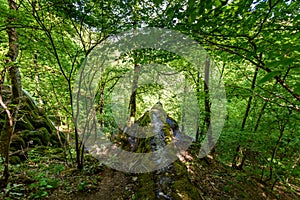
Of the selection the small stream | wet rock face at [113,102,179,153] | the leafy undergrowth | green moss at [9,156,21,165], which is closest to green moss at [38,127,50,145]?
the leafy undergrowth

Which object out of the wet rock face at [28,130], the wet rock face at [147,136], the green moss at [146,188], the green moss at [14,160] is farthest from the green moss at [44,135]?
the green moss at [146,188]

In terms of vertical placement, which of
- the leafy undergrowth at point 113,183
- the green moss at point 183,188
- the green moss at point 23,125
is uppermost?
the green moss at point 23,125

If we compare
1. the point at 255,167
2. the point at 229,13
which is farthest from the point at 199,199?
the point at 255,167

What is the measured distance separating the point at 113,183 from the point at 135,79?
12.6 feet

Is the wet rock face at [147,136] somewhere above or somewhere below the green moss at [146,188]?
above

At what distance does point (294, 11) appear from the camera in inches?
86.7

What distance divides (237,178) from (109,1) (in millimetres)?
5722

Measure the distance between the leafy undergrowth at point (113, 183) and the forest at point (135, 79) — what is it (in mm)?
27

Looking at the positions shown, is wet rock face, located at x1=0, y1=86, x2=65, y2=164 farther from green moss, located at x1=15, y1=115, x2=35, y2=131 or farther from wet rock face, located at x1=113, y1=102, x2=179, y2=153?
wet rock face, located at x1=113, y1=102, x2=179, y2=153

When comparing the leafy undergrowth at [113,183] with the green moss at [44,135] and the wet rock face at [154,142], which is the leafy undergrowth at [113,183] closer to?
the wet rock face at [154,142]

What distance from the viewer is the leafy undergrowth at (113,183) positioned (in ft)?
9.77

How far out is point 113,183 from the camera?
12.8ft

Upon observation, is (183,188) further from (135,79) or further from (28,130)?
(28,130)

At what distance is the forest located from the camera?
228cm
